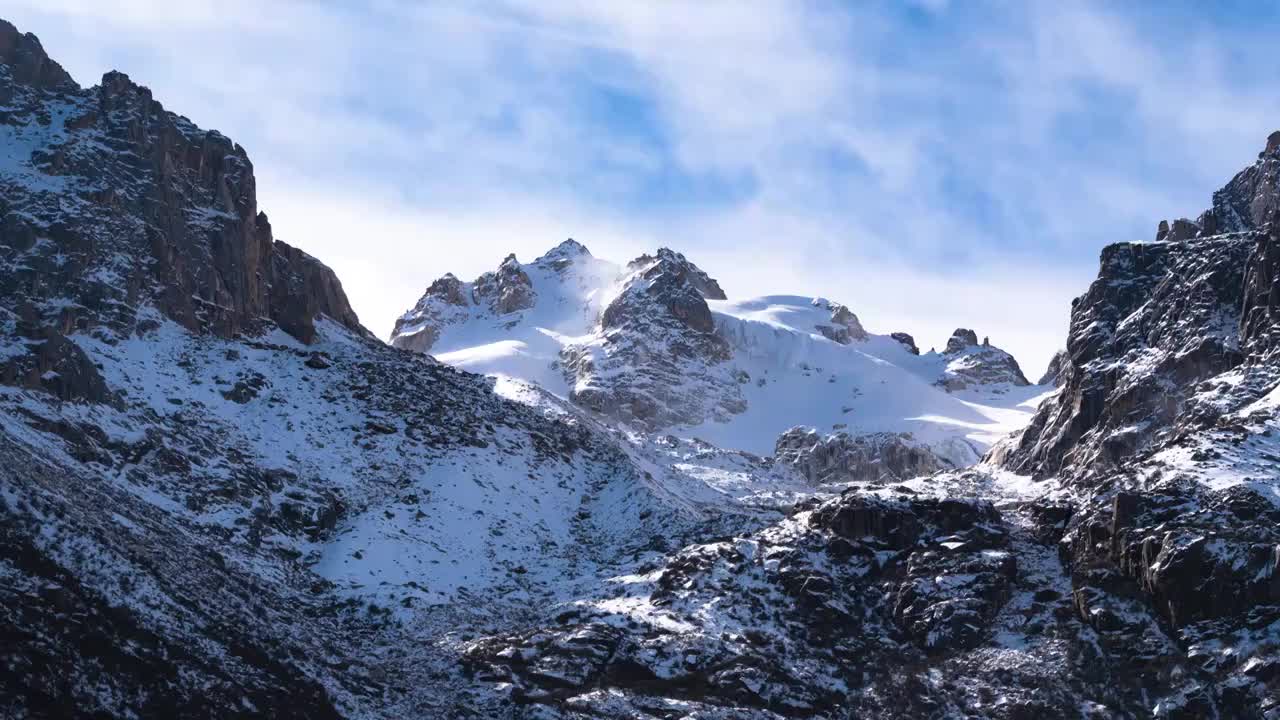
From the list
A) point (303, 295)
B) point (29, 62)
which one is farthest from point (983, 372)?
point (29, 62)

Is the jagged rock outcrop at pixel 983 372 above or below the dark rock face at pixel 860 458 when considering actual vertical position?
above

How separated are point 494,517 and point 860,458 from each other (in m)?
64.5

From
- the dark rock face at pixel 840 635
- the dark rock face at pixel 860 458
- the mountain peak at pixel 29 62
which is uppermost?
the mountain peak at pixel 29 62

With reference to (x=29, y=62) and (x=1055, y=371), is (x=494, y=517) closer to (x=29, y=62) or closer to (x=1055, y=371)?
(x=29, y=62)

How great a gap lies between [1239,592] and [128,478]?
5718 cm

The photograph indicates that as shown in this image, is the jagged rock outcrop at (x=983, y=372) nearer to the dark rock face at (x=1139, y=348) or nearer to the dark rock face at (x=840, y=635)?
the dark rock face at (x=1139, y=348)

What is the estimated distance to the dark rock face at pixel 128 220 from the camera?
93.0m

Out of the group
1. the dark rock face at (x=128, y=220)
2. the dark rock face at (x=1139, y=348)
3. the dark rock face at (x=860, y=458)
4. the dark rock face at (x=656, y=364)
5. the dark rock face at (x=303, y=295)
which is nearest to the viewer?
the dark rock face at (x=1139, y=348)

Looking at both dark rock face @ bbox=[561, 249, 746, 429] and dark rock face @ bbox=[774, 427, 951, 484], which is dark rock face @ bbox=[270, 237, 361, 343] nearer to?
dark rock face @ bbox=[561, 249, 746, 429]

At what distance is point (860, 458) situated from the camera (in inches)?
5630

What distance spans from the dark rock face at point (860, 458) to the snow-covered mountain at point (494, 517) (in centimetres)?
1687

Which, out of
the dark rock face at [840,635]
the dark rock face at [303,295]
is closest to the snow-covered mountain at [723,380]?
the dark rock face at [303,295]

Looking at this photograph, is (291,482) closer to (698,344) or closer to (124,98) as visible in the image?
(124,98)

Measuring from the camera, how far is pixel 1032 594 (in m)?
70.8
